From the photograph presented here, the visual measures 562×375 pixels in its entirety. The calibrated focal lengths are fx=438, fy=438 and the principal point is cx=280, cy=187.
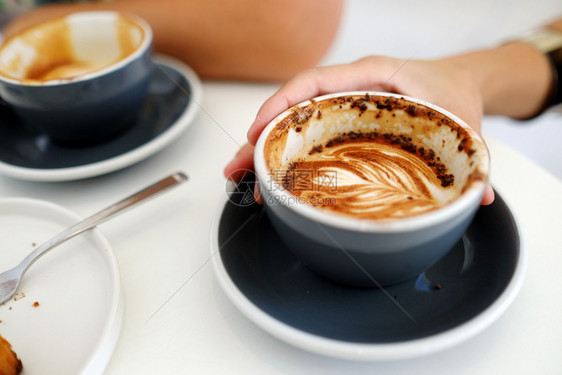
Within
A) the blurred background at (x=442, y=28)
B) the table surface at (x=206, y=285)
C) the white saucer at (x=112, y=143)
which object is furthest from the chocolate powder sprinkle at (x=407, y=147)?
the blurred background at (x=442, y=28)

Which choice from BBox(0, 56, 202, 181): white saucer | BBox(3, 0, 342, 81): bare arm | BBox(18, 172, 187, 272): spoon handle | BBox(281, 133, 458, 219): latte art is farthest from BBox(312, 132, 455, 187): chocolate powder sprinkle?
BBox(3, 0, 342, 81): bare arm

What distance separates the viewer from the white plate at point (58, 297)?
507mm

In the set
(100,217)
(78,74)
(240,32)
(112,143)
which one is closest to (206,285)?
(100,217)

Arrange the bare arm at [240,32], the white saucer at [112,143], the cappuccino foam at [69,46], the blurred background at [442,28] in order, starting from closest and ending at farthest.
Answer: the white saucer at [112,143]
the cappuccino foam at [69,46]
the bare arm at [240,32]
the blurred background at [442,28]

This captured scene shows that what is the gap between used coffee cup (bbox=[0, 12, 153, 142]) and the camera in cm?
77

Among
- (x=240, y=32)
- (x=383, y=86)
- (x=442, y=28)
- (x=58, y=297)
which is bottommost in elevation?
(x=442, y=28)

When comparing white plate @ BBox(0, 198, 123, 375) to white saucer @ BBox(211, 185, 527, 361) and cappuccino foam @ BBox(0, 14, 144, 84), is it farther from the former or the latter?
cappuccino foam @ BBox(0, 14, 144, 84)

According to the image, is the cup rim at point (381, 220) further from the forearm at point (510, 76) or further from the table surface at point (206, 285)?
the forearm at point (510, 76)

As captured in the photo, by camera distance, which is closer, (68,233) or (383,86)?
(68,233)

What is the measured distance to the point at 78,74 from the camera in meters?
0.92

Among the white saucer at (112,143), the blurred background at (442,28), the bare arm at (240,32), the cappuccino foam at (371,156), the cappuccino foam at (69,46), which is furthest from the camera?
the blurred background at (442,28)

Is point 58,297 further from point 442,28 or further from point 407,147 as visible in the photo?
point 442,28

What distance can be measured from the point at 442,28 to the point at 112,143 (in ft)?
6.00

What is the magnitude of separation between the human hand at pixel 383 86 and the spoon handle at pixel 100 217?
0.11 metres
